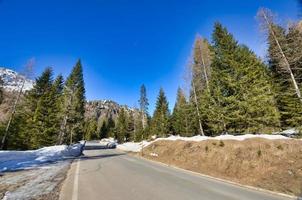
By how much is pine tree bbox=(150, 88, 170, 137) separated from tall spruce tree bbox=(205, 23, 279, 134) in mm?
24025

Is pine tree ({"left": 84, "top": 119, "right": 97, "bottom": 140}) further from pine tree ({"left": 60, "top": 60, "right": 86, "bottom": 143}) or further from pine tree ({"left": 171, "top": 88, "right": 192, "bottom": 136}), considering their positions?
pine tree ({"left": 171, "top": 88, "right": 192, "bottom": 136})

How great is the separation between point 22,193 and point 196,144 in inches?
685

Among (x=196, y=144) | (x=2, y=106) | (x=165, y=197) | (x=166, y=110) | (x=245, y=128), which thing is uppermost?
(x=166, y=110)

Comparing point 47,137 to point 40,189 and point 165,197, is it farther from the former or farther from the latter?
point 165,197

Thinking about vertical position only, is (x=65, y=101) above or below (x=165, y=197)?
above

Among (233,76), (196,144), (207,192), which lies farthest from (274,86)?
(207,192)

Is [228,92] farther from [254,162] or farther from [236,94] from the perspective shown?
[254,162]

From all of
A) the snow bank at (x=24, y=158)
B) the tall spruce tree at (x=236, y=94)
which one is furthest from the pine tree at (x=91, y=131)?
the tall spruce tree at (x=236, y=94)

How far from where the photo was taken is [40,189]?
7422 mm

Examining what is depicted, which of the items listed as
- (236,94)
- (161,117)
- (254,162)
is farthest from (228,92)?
(161,117)

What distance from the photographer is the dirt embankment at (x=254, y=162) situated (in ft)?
34.5

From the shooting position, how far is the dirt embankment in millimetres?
10529

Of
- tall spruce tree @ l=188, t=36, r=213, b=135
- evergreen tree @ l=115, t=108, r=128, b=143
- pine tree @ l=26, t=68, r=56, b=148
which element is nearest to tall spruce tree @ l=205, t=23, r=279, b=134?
tall spruce tree @ l=188, t=36, r=213, b=135

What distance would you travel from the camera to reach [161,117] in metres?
53.4
